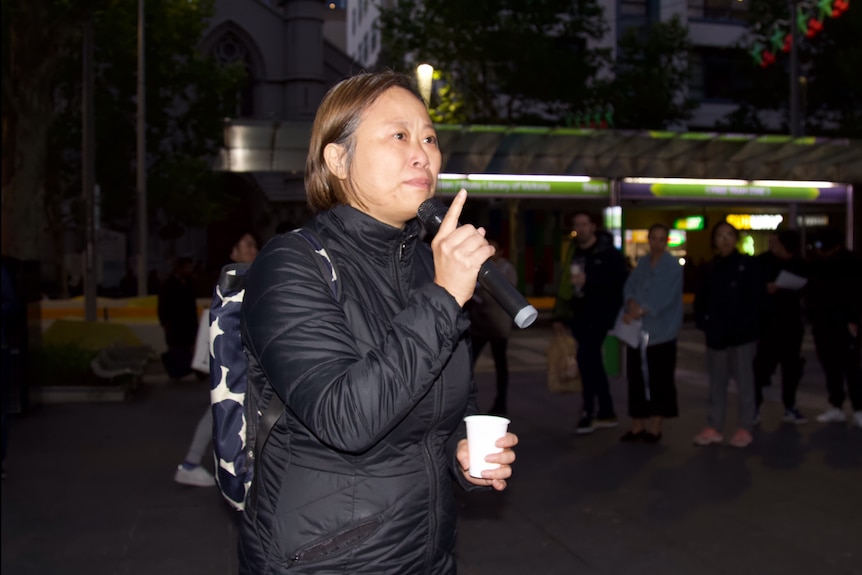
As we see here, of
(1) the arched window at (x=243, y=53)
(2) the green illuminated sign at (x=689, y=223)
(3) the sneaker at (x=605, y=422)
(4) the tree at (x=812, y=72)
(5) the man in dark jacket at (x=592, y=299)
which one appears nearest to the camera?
(5) the man in dark jacket at (x=592, y=299)

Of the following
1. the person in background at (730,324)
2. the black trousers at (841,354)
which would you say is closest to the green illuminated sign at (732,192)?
the black trousers at (841,354)

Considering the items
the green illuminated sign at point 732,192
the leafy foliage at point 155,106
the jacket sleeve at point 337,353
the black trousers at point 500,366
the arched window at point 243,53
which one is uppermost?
the arched window at point 243,53

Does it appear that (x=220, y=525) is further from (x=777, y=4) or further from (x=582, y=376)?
(x=777, y=4)

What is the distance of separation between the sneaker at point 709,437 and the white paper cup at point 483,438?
6.45m

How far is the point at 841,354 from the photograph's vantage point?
8.89 m

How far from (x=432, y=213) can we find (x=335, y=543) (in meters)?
0.72

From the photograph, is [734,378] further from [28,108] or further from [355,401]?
[28,108]

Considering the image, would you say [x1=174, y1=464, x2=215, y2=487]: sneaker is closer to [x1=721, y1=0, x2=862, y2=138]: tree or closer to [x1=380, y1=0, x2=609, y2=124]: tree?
[x1=721, y1=0, x2=862, y2=138]: tree

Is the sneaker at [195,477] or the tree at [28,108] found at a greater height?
the tree at [28,108]

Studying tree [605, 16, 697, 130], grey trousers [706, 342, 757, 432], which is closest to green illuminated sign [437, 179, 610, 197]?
grey trousers [706, 342, 757, 432]

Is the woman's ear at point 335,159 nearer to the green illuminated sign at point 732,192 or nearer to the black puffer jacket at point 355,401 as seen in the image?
the black puffer jacket at point 355,401

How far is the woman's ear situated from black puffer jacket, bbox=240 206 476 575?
9cm

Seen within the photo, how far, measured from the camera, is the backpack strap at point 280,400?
1.93 metres

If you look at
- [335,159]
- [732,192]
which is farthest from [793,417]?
[335,159]
